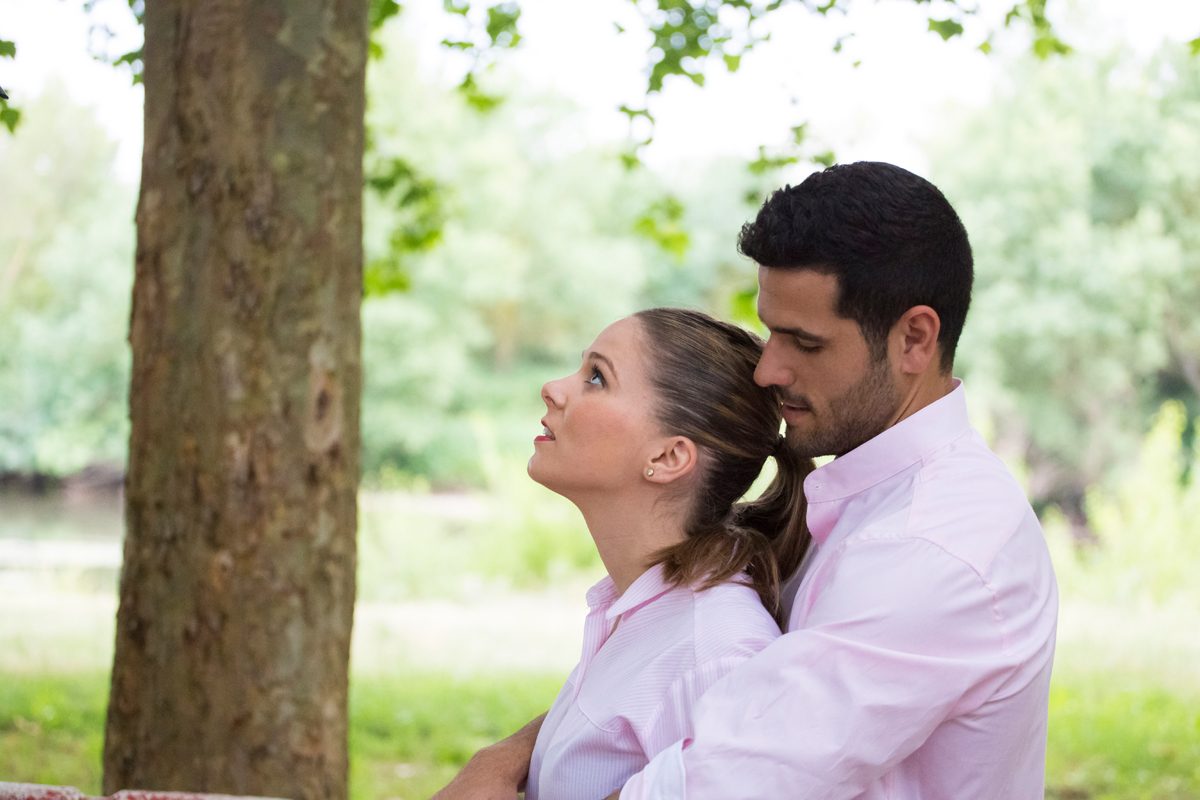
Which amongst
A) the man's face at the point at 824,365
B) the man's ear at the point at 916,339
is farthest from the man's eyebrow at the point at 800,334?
the man's ear at the point at 916,339

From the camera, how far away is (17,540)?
15.6 meters

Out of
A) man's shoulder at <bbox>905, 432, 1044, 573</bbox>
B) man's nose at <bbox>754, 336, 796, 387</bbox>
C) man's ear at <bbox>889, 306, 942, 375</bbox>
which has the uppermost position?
man's ear at <bbox>889, 306, 942, 375</bbox>

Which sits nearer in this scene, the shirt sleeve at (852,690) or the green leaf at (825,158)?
the shirt sleeve at (852,690)

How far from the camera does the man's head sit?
182cm

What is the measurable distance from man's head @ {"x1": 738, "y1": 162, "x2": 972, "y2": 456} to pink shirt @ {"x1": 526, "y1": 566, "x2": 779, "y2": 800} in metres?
0.29

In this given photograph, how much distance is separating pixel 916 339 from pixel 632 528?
1.79ft

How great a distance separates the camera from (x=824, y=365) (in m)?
1.88

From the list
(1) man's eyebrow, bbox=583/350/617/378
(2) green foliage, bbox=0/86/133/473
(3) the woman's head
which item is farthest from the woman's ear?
(2) green foliage, bbox=0/86/133/473

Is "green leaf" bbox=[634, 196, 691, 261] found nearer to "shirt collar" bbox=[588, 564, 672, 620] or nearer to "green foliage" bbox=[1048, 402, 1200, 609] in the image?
"shirt collar" bbox=[588, 564, 672, 620]

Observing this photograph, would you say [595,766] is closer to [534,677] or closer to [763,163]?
[763,163]

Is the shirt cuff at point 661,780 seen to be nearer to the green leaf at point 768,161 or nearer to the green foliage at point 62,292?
the green leaf at point 768,161

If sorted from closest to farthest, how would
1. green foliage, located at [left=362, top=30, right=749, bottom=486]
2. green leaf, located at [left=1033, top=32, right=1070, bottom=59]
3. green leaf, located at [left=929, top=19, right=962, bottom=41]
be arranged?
green leaf, located at [left=929, top=19, right=962, bottom=41]
green leaf, located at [left=1033, top=32, right=1070, bottom=59]
green foliage, located at [left=362, top=30, right=749, bottom=486]

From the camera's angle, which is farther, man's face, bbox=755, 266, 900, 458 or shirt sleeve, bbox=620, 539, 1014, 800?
man's face, bbox=755, 266, 900, 458

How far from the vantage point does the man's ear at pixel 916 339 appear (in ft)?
6.06
